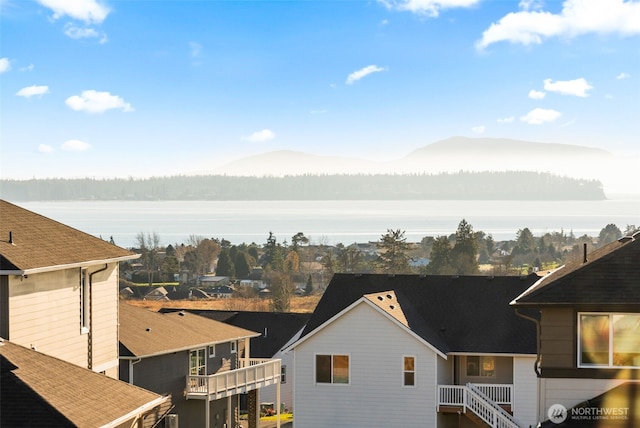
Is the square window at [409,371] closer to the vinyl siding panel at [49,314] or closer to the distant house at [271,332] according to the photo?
the vinyl siding panel at [49,314]

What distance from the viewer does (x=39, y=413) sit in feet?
61.1

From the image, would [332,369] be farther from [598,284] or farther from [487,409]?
[598,284]

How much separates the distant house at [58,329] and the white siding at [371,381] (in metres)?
10.3

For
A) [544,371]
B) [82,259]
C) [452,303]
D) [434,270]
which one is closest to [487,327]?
[452,303]

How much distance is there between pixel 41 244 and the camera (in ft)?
84.5

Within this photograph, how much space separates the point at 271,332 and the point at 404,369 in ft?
93.7

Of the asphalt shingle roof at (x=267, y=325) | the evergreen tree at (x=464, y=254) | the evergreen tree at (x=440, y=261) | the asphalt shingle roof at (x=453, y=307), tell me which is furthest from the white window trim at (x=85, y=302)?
the evergreen tree at (x=440, y=261)

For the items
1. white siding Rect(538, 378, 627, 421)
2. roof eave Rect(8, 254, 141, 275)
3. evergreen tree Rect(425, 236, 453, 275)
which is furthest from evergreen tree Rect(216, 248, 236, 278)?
white siding Rect(538, 378, 627, 421)

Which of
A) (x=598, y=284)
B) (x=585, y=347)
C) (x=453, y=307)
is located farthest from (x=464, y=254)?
(x=585, y=347)

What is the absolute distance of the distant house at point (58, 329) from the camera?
19219mm

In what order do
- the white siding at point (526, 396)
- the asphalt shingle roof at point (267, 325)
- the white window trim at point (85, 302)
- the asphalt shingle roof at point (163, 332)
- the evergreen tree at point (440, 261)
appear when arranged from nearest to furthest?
the white window trim at point (85, 302), the asphalt shingle roof at point (163, 332), the white siding at point (526, 396), the asphalt shingle roof at point (267, 325), the evergreen tree at point (440, 261)

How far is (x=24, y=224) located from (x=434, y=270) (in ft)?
348

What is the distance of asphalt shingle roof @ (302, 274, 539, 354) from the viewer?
38188 mm

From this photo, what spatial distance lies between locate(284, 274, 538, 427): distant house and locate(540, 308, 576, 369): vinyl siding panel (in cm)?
1282
